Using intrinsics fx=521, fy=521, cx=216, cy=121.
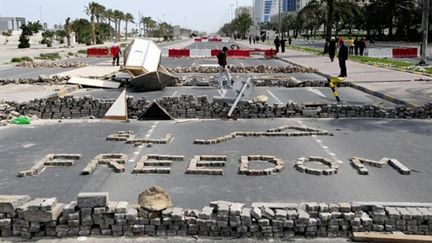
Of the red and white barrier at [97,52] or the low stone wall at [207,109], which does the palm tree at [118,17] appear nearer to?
the red and white barrier at [97,52]

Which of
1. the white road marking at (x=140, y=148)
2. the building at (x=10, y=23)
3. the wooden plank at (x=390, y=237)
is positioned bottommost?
the white road marking at (x=140, y=148)

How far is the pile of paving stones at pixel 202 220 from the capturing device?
272 inches

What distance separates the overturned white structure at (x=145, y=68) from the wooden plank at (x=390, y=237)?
17425mm

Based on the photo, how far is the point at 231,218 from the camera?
6.91 m

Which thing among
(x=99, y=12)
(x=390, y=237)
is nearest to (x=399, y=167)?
(x=390, y=237)

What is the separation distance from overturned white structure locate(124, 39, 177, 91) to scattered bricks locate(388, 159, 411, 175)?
572 inches

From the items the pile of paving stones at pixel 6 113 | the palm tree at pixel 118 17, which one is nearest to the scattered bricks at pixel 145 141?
the pile of paving stones at pixel 6 113

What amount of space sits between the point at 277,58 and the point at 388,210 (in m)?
43.1

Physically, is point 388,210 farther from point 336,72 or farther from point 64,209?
point 336,72

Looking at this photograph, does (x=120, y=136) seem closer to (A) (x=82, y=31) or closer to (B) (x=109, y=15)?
(A) (x=82, y=31)

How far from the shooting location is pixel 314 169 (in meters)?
9.88

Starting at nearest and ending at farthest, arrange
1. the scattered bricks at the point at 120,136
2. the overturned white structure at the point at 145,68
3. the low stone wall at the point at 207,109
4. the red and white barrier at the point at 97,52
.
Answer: the scattered bricks at the point at 120,136 → the low stone wall at the point at 207,109 → the overturned white structure at the point at 145,68 → the red and white barrier at the point at 97,52

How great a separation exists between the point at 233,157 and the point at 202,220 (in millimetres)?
4267

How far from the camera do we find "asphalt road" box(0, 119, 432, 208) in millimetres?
8555
